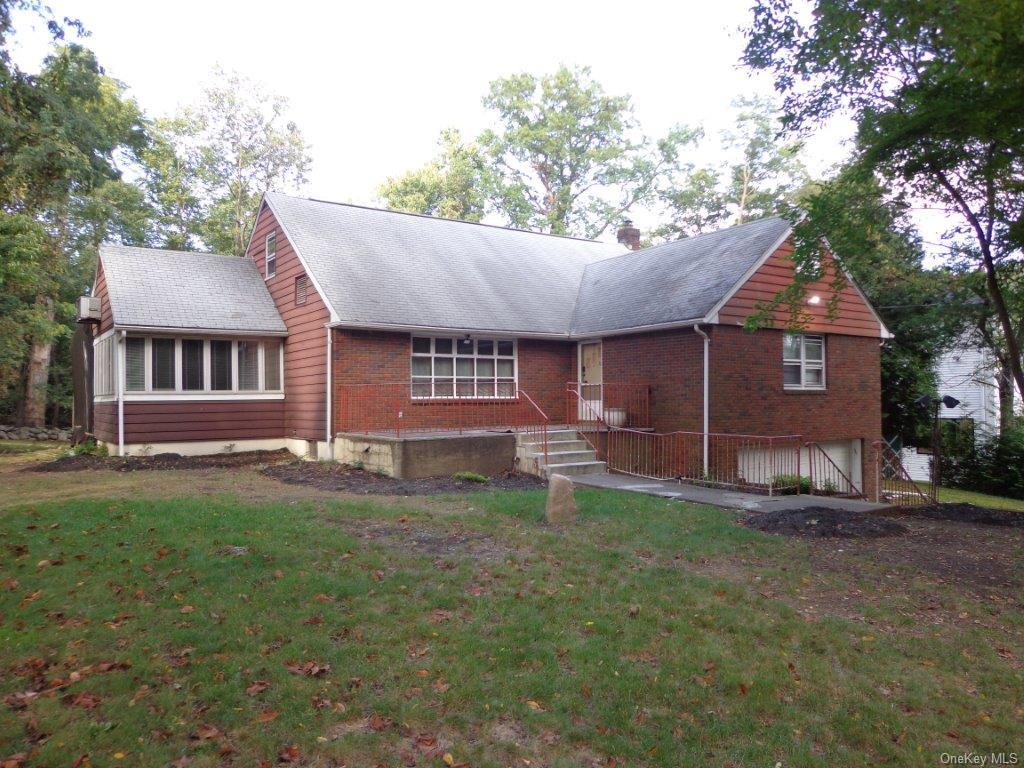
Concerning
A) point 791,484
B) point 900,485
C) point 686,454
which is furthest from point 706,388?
point 900,485

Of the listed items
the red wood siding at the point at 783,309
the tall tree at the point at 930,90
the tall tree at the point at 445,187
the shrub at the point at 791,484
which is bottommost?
the shrub at the point at 791,484

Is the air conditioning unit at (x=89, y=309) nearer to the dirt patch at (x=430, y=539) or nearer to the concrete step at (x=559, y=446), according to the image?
the concrete step at (x=559, y=446)

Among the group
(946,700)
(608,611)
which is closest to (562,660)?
(608,611)

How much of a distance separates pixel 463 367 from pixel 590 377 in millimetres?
3385

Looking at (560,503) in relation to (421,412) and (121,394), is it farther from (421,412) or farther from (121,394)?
(121,394)

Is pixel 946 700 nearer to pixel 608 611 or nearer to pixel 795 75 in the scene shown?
pixel 608 611

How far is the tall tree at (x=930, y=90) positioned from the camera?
7.41 m

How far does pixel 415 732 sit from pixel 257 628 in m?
1.77

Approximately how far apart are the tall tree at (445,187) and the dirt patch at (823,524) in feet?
98.7

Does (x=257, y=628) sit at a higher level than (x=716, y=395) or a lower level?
lower

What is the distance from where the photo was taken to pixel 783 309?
16.0m

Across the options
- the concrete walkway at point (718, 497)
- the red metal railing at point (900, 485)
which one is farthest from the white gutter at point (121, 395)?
the red metal railing at point (900, 485)

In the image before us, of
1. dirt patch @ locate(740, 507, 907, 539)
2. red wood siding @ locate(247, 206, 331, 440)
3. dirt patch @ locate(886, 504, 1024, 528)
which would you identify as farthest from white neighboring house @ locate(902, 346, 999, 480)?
red wood siding @ locate(247, 206, 331, 440)

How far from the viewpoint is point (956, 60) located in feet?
25.6
